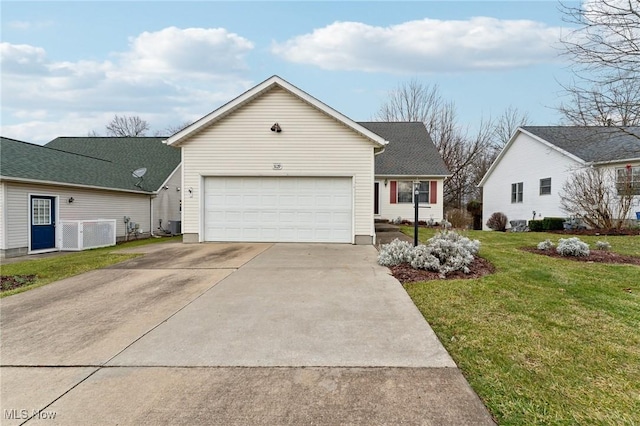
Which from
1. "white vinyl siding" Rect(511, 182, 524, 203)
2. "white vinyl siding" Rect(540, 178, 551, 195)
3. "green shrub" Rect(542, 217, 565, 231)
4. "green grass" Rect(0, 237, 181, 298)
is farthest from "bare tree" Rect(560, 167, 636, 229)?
"green grass" Rect(0, 237, 181, 298)

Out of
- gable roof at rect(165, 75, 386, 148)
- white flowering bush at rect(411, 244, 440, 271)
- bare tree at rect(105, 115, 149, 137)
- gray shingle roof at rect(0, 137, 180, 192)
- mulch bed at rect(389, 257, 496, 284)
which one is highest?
bare tree at rect(105, 115, 149, 137)

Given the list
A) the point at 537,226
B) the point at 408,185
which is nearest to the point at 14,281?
the point at 408,185

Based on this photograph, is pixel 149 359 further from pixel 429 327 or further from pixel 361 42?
pixel 361 42

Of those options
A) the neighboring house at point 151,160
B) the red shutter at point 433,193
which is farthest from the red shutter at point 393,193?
the neighboring house at point 151,160

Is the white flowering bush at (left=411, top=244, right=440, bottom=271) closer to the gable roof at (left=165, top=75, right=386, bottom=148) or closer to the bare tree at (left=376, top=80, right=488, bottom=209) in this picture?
the gable roof at (left=165, top=75, right=386, bottom=148)

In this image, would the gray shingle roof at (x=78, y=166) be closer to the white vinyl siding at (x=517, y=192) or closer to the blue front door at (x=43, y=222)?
the blue front door at (x=43, y=222)

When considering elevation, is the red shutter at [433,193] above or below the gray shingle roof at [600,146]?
below

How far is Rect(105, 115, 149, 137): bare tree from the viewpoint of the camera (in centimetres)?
4178

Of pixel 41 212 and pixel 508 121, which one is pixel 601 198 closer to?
pixel 508 121

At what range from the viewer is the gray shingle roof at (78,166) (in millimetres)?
11547

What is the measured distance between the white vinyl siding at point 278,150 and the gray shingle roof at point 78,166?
5.74 meters

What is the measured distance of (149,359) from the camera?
3141mm

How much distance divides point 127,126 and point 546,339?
49.3 meters

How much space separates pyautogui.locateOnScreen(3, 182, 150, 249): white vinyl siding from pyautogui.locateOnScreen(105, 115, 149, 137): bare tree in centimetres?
3015
